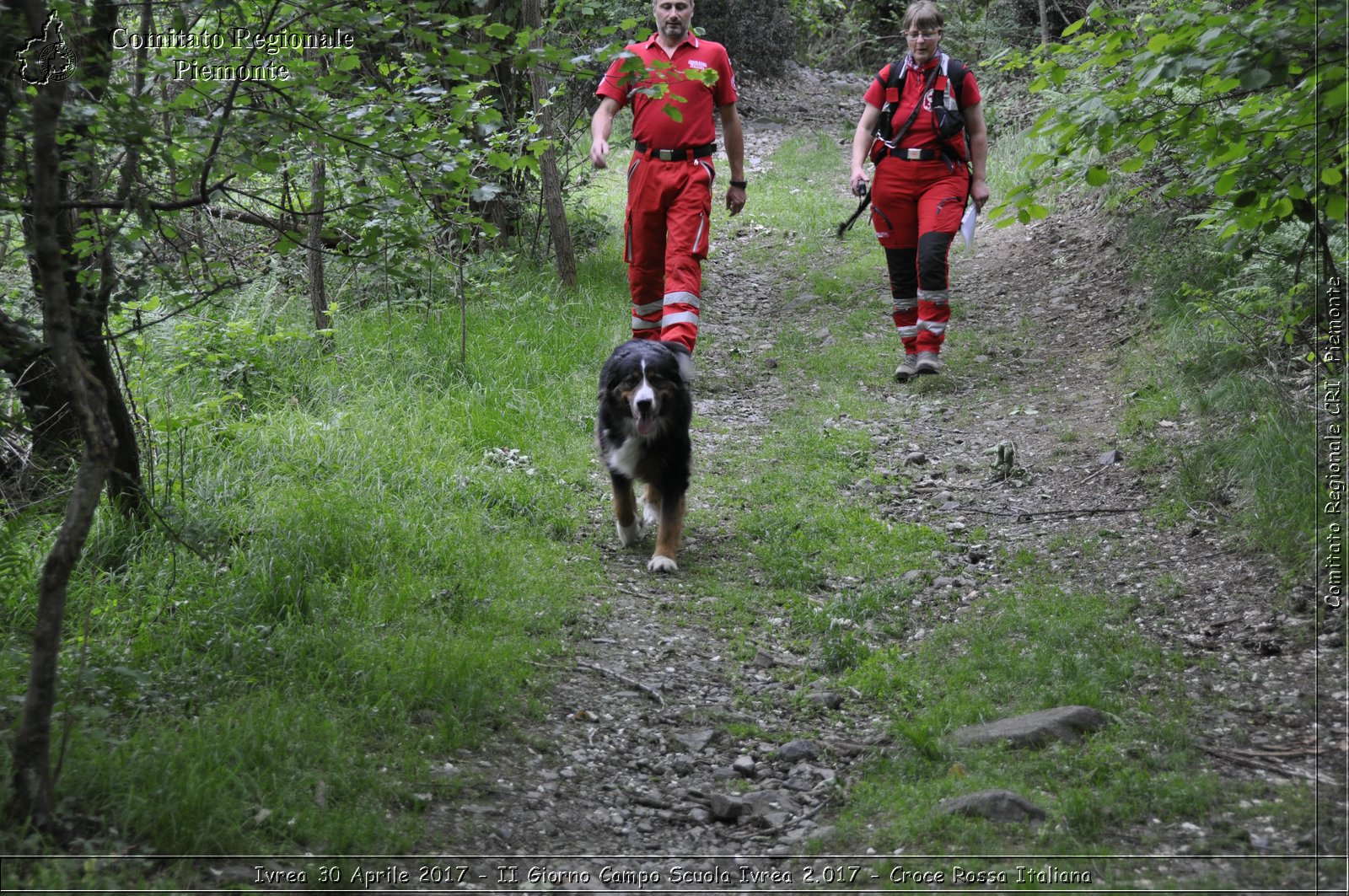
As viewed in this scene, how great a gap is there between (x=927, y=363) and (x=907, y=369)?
18 centimetres

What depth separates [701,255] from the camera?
618cm

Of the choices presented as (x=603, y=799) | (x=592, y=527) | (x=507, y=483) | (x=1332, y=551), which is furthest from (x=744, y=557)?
(x=1332, y=551)

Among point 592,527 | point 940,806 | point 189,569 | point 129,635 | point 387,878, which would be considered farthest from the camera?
point 592,527

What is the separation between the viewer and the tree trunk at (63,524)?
244 cm

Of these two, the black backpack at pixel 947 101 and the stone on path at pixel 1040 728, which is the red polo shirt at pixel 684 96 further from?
the stone on path at pixel 1040 728

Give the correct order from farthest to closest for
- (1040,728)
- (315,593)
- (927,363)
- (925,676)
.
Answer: (927,363), (315,593), (925,676), (1040,728)

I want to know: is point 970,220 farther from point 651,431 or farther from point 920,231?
point 651,431

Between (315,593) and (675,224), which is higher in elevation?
(675,224)

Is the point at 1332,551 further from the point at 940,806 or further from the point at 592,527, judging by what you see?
the point at 592,527

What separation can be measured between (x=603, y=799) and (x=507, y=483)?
249 centimetres

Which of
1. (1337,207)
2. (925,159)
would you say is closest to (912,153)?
(925,159)

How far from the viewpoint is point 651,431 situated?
15.6ft

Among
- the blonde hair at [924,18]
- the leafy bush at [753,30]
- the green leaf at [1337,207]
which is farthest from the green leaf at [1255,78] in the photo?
the leafy bush at [753,30]

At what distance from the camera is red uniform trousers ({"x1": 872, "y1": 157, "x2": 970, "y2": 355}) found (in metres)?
7.16
